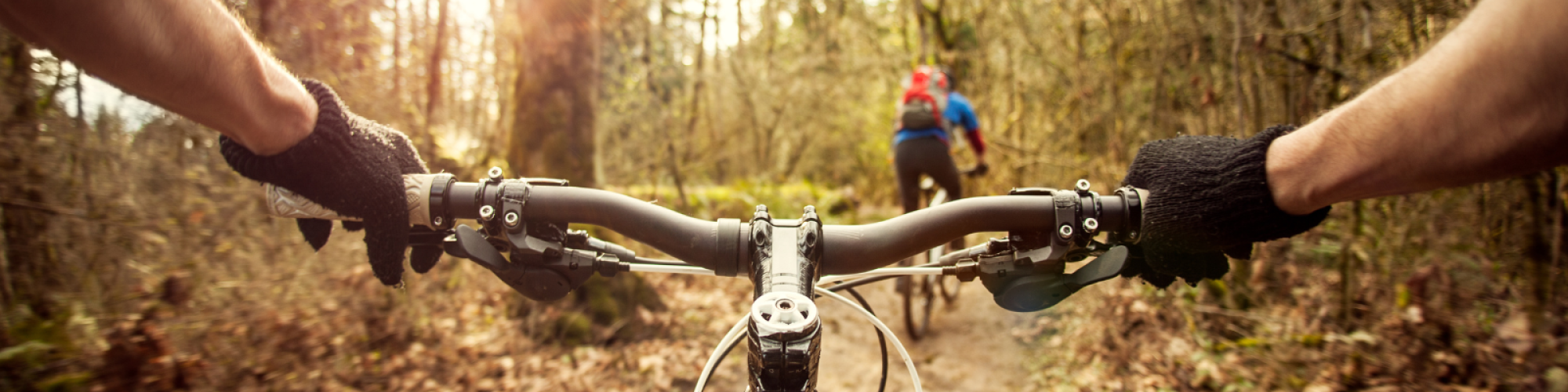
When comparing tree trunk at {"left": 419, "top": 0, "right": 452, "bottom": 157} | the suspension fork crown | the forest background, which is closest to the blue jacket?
the forest background

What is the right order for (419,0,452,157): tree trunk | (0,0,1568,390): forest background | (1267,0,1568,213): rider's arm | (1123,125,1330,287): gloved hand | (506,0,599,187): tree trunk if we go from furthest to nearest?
(419,0,452,157): tree trunk < (506,0,599,187): tree trunk < (0,0,1568,390): forest background < (1123,125,1330,287): gloved hand < (1267,0,1568,213): rider's arm

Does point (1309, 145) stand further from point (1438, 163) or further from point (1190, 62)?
point (1190, 62)

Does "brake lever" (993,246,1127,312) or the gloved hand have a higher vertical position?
the gloved hand

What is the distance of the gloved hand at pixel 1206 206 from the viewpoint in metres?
0.93

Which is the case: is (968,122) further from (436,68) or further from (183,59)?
(183,59)

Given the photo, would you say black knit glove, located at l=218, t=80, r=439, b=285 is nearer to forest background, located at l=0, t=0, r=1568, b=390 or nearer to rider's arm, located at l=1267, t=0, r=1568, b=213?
rider's arm, located at l=1267, t=0, r=1568, b=213

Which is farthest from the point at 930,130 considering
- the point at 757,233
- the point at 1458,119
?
the point at 1458,119

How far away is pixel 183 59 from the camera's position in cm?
80

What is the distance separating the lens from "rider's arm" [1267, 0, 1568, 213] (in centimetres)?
60

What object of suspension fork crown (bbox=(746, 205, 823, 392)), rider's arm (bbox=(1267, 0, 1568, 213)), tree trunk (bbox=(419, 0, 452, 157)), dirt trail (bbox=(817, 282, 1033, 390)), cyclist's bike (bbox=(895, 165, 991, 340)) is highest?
tree trunk (bbox=(419, 0, 452, 157))

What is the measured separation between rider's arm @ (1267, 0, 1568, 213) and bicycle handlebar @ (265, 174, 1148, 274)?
275 millimetres

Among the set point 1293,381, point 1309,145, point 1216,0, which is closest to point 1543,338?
point 1293,381

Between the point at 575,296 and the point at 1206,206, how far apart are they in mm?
4529

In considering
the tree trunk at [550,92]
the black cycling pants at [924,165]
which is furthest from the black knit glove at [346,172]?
the black cycling pants at [924,165]
